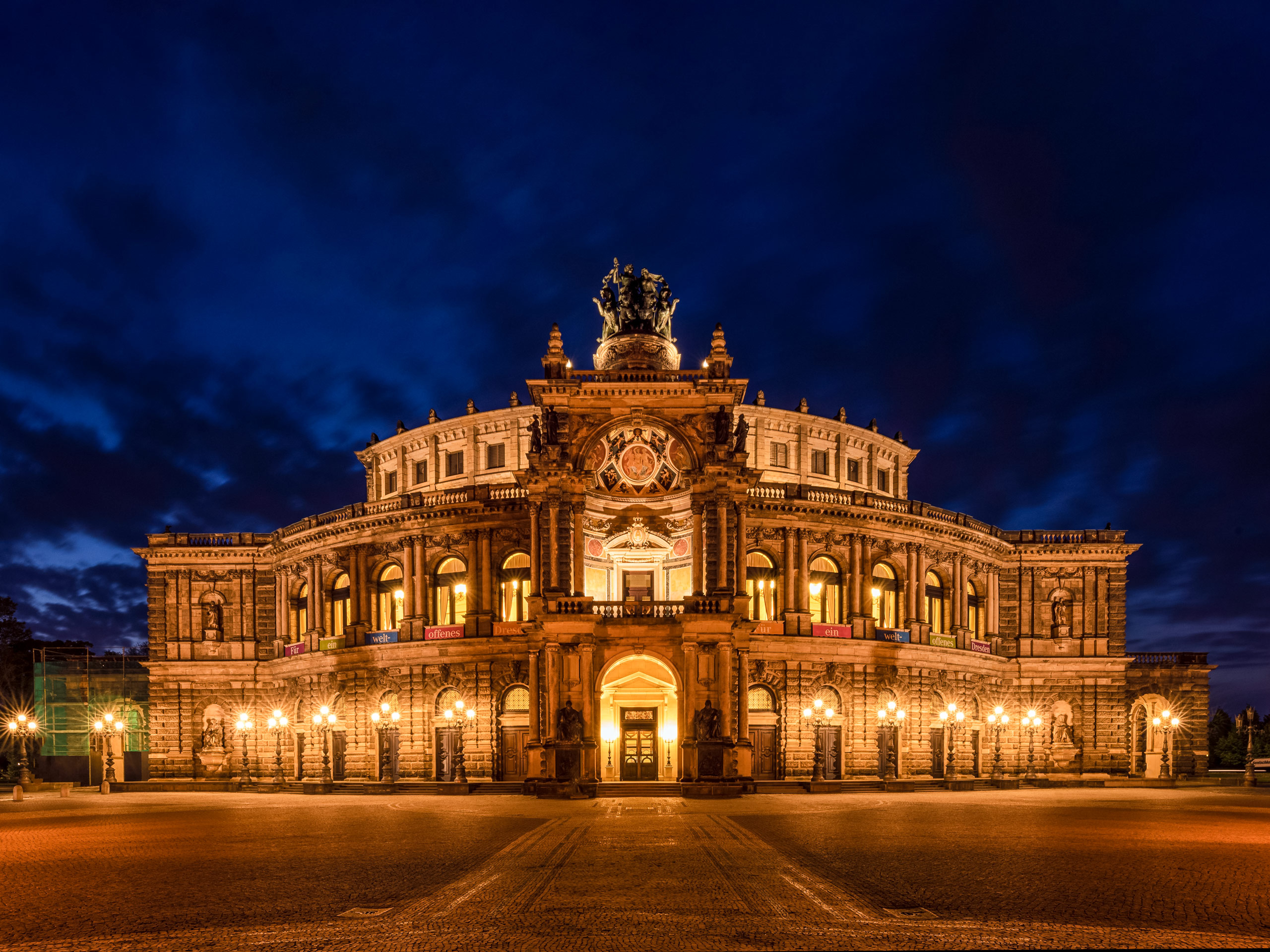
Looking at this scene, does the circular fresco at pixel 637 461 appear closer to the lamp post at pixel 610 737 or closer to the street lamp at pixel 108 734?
the lamp post at pixel 610 737

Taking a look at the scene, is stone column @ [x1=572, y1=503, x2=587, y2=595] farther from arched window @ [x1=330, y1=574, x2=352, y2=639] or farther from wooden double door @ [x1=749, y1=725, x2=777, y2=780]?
arched window @ [x1=330, y1=574, x2=352, y2=639]

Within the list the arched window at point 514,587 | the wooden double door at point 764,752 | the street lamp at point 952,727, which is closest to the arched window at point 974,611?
the street lamp at point 952,727

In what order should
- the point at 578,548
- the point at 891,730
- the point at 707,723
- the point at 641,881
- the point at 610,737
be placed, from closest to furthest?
the point at 641,881 < the point at 707,723 < the point at 578,548 < the point at 610,737 < the point at 891,730

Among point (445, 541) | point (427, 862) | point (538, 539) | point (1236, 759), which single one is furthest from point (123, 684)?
point (1236, 759)

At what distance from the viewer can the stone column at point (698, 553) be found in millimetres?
48812

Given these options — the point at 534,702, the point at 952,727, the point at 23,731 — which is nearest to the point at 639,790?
the point at 534,702

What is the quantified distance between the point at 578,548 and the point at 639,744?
10864 mm

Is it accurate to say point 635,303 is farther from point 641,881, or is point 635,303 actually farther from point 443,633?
point 641,881

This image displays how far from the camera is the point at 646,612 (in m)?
48.1

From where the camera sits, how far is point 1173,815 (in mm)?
35219

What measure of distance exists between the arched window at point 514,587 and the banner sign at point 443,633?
99.7 inches

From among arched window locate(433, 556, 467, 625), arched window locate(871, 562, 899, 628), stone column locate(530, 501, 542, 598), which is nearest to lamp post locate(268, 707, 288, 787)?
arched window locate(433, 556, 467, 625)

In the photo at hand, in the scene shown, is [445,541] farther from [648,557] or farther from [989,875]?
[989,875]

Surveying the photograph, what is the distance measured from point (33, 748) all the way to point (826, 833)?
235 feet
